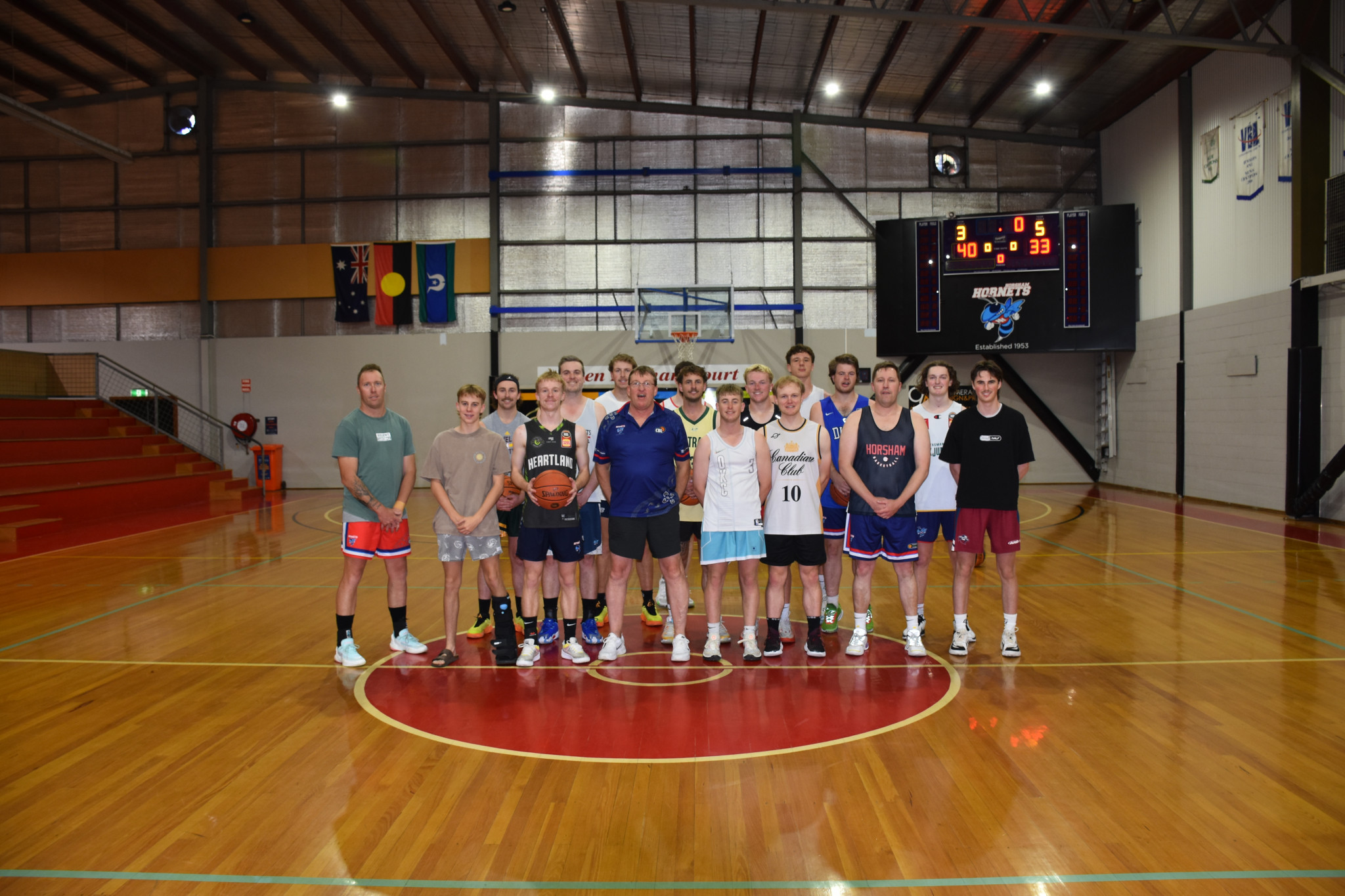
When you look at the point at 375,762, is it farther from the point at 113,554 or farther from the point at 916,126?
the point at 916,126

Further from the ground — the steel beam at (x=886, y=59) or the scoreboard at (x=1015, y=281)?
the steel beam at (x=886, y=59)

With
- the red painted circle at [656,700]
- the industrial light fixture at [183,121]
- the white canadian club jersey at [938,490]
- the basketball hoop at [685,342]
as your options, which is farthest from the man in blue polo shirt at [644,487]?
the industrial light fixture at [183,121]

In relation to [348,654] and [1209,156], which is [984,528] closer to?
[348,654]

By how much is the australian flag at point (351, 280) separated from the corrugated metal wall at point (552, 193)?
35 cm

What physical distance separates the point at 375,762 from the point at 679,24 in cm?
1375

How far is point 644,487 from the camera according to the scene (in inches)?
190

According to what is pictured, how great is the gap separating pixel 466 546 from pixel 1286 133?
12.8m

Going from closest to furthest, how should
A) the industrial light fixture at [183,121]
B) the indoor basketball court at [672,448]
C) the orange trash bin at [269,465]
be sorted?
the indoor basketball court at [672,448]
the orange trash bin at [269,465]
the industrial light fixture at [183,121]

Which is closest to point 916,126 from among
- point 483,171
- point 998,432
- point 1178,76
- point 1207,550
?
point 1178,76

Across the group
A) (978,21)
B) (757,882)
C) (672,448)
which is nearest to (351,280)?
(978,21)

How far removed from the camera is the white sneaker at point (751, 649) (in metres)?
4.96

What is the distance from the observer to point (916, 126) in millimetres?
17484

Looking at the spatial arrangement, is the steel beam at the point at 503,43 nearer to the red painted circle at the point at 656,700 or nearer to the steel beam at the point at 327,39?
the steel beam at the point at 327,39

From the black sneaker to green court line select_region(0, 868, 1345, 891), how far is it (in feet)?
7.94
